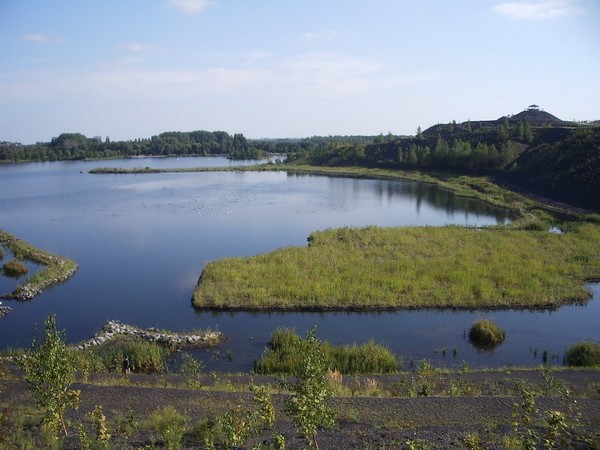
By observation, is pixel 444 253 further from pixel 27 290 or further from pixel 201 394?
pixel 27 290

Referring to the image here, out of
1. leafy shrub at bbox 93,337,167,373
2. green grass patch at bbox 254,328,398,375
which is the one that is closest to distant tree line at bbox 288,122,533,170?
green grass patch at bbox 254,328,398,375

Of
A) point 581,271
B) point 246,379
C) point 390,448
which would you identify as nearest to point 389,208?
point 581,271

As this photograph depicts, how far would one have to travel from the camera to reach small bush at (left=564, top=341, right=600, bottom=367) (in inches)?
772

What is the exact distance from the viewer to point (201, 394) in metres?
15.2

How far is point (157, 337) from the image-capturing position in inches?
886

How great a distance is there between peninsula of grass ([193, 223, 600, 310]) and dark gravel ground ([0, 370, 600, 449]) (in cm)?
993

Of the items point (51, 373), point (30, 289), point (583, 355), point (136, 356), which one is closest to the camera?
point (51, 373)

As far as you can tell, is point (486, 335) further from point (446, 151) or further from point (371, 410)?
point (446, 151)

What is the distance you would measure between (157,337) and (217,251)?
56.3 ft

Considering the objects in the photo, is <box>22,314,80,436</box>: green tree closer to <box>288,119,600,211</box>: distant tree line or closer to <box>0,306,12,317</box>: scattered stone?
<box>0,306,12,317</box>: scattered stone

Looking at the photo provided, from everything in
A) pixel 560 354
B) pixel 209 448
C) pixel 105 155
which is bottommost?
pixel 560 354

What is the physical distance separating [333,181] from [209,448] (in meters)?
90.4

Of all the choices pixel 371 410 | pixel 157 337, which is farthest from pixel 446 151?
pixel 371 410

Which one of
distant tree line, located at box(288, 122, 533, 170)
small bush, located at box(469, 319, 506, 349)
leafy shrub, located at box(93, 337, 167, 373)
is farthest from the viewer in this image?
distant tree line, located at box(288, 122, 533, 170)
